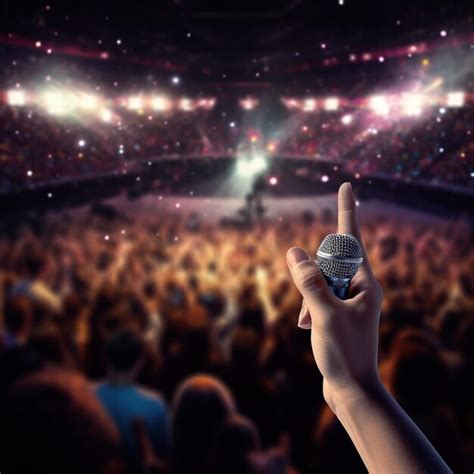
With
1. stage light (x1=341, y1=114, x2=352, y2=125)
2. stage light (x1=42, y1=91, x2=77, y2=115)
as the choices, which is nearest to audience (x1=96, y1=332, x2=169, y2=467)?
stage light (x1=42, y1=91, x2=77, y2=115)

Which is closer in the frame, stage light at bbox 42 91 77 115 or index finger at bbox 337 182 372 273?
index finger at bbox 337 182 372 273

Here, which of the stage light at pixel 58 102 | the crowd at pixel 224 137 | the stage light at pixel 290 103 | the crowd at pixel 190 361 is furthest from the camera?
the stage light at pixel 58 102

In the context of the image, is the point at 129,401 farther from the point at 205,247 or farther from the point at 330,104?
the point at 205,247

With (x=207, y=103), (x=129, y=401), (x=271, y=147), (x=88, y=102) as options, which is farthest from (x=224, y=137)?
(x=129, y=401)

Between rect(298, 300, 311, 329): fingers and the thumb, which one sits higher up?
the thumb

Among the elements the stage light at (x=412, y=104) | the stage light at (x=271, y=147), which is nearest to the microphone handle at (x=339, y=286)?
the stage light at (x=271, y=147)

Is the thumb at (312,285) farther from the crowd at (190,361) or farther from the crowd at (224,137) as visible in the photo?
the crowd at (224,137)

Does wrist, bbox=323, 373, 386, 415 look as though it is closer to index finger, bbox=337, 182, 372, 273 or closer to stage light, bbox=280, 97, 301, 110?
index finger, bbox=337, 182, 372, 273
